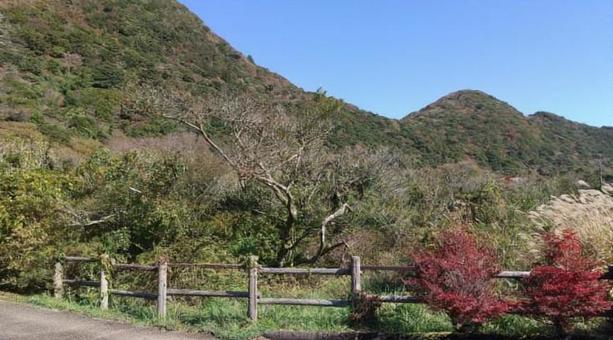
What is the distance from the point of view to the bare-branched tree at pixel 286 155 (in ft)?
44.3

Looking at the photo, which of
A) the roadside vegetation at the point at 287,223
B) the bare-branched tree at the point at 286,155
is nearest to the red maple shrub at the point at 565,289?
the roadside vegetation at the point at 287,223

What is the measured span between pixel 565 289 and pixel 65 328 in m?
7.62

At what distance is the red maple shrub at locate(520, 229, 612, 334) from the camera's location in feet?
24.9

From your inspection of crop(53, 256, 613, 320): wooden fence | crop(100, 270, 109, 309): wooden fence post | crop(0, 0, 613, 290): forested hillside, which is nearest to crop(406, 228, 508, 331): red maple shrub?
crop(53, 256, 613, 320): wooden fence

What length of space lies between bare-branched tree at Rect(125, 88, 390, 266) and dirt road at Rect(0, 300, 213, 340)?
4678 millimetres

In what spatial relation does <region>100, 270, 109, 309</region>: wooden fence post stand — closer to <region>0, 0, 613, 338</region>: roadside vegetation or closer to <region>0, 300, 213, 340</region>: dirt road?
<region>0, 0, 613, 338</region>: roadside vegetation

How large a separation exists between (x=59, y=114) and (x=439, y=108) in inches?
1797

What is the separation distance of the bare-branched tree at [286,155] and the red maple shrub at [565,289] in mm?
6460

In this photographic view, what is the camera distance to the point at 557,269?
7.74 meters

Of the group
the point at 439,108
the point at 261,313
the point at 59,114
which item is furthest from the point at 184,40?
the point at 261,313

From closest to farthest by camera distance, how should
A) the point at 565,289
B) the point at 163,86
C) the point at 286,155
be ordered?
the point at 565,289 → the point at 286,155 → the point at 163,86

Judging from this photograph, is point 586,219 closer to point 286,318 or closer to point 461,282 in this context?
point 461,282

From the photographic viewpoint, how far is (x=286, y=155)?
14234 mm

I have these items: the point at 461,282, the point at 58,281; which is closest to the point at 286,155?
the point at 58,281
